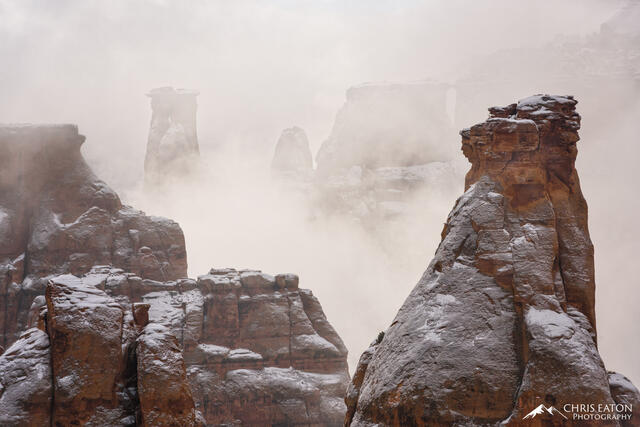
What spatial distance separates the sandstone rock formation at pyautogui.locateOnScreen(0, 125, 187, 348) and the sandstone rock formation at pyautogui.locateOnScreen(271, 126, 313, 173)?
58763 millimetres

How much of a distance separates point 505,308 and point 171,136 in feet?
269

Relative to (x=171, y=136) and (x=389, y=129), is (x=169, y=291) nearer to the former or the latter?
(x=171, y=136)

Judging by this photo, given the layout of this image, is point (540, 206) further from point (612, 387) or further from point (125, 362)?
point (125, 362)

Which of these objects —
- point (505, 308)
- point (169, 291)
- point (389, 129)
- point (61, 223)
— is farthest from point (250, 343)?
point (389, 129)

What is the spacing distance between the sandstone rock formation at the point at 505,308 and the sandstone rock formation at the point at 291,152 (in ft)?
283

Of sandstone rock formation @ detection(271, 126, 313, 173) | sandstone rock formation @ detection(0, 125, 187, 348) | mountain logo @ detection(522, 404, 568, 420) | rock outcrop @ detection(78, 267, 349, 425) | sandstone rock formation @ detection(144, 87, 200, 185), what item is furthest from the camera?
sandstone rock formation @ detection(271, 126, 313, 173)

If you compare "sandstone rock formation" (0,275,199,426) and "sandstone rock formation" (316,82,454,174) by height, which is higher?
"sandstone rock formation" (316,82,454,174)

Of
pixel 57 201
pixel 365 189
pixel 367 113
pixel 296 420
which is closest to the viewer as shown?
pixel 296 420

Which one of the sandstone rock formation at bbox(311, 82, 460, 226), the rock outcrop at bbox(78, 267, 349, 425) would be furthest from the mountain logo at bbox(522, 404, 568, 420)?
the sandstone rock formation at bbox(311, 82, 460, 226)

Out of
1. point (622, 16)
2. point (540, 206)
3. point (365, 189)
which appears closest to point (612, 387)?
point (540, 206)

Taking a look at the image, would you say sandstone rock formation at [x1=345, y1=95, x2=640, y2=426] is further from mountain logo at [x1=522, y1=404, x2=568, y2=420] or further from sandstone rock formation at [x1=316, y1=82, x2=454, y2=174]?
sandstone rock formation at [x1=316, y1=82, x2=454, y2=174]

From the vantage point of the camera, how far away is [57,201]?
4153cm

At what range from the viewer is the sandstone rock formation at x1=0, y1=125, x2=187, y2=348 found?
3978 centimetres

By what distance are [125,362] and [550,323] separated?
778 centimetres
